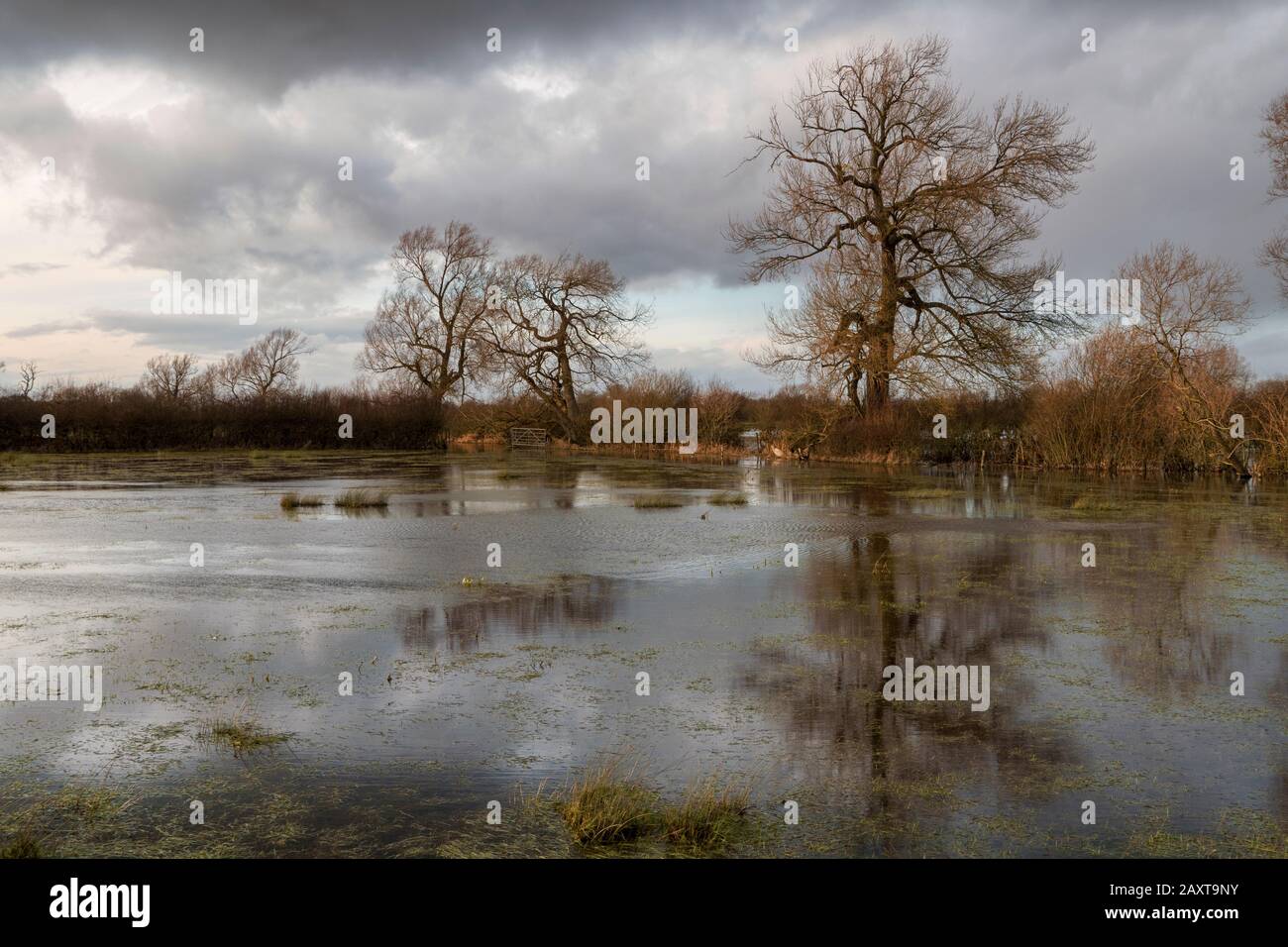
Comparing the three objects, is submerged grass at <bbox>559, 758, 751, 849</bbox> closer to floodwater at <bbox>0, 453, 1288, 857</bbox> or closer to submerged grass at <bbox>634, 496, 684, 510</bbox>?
floodwater at <bbox>0, 453, 1288, 857</bbox>

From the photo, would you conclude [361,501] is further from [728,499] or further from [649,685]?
[649,685]

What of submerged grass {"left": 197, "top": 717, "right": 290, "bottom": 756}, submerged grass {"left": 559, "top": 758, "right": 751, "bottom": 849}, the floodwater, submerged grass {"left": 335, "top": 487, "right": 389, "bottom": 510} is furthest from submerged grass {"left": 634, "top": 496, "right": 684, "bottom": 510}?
submerged grass {"left": 559, "top": 758, "right": 751, "bottom": 849}

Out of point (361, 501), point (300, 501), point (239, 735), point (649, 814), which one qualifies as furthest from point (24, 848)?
point (300, 501)

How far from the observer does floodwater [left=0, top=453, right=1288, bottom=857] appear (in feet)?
15.5

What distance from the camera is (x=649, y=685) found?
6.99 metres

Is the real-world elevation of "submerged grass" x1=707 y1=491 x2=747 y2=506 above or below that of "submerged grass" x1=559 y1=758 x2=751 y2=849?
above

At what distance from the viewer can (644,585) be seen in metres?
11.1

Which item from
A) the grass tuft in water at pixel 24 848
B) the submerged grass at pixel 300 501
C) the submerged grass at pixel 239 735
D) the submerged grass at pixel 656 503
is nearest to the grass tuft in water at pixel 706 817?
the submerged grass at pixel 239 735

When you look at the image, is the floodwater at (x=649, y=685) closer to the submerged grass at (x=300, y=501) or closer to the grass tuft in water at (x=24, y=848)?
the grass tuft in water at (x=24, y=848)

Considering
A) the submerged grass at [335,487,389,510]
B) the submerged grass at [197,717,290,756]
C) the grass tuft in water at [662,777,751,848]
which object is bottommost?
the grass tuft in water at [662,777,751,848]

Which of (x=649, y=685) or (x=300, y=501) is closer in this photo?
(x=649, y=685)

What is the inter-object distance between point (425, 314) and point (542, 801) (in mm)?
62064

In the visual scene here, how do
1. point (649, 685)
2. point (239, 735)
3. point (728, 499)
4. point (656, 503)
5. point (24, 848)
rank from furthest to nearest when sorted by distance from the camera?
1. point (728, 499)
2. point (656, 503)
3. point (649, 685)
4. point (239, 735)
5. point (24, 848)
